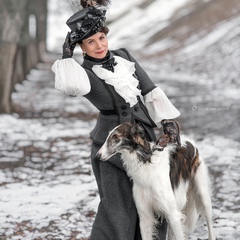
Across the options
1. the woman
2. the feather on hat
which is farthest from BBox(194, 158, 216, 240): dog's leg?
the feather on hat

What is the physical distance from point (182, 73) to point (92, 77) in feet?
62.6

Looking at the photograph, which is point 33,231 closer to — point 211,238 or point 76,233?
point 76,233

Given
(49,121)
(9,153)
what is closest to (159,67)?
(49,121)

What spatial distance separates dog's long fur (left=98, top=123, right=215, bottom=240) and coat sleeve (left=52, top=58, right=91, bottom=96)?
0.45m

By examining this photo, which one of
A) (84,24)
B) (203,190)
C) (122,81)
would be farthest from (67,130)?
(84,24)

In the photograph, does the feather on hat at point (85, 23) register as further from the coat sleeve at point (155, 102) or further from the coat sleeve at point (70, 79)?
the coat sleeve at point (155, 102)

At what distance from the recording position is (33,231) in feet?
19.8

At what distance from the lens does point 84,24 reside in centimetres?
437

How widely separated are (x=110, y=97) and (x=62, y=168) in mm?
4280

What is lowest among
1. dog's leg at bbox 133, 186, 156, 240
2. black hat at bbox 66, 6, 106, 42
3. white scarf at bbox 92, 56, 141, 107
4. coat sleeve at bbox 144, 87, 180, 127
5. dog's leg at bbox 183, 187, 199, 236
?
dog's leg at bbox 183, 187, 199, 236

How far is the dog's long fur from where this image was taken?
13.8 feet

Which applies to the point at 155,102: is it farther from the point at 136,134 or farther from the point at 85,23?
the point at 85,23

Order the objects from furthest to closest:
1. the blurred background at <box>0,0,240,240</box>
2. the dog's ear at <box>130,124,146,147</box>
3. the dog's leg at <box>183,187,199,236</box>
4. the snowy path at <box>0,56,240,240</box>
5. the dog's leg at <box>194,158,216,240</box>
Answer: the blurred background at <box>0,0,240,240</box>, the snowy path at <box>0,56,240,240</box>, the dog's leg at <box>183,187,199,236</box>, the dog's leg at <box>194,158,216,240</box>, the dog's ear at <box>130,124,146,147</box>

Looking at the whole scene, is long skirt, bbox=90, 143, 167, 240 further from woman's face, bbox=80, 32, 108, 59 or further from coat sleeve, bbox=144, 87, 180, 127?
woman's face, bbox=80, 32, 108, 59
